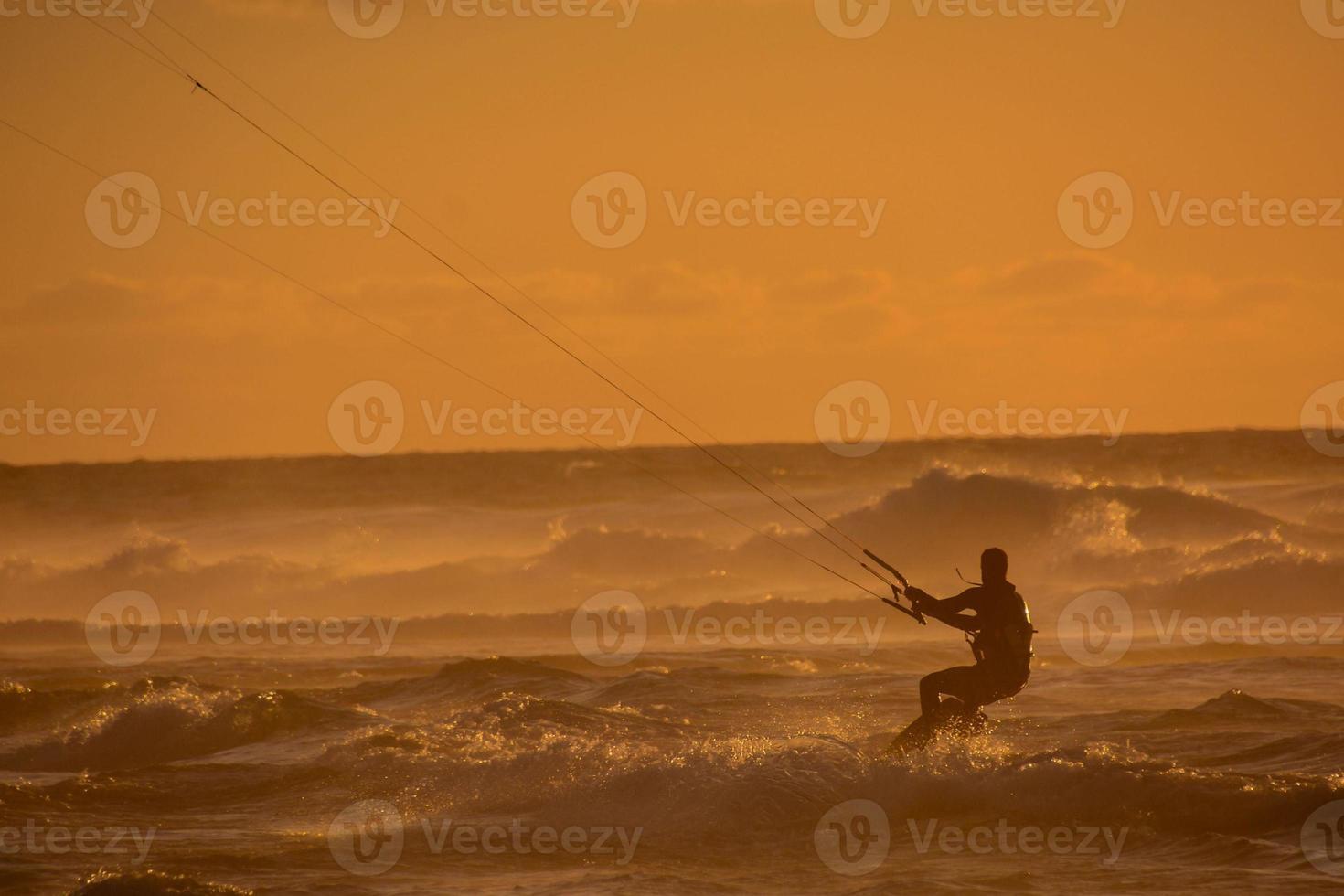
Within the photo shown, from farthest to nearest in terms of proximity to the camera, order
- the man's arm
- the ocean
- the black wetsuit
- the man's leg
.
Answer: the man's leg → the black wetsuit → the man's arm → the ocean

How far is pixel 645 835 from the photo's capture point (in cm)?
1199

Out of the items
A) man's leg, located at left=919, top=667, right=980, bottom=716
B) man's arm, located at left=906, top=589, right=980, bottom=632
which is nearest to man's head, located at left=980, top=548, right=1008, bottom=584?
man's arm, located at left=906, top=589, right=980, bottom=632

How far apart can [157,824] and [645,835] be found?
12.0ft

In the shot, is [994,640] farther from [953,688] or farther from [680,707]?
[680,707]

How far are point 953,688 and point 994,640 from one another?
0.51 m

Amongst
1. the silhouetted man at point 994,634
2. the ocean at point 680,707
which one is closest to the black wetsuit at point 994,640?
the silhouetted man at point 994,634

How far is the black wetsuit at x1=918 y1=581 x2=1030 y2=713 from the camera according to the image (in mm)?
12508

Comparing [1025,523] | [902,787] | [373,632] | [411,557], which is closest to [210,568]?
[411,557]

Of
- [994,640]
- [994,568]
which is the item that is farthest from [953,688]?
[994,568]

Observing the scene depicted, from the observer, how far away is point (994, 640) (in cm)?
1254

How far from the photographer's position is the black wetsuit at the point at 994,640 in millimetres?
12508

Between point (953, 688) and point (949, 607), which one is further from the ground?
point (949, 607)

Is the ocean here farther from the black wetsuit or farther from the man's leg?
the black wetsuit

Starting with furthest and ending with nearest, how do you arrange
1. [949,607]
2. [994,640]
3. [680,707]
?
[680,707] → [994,640] → [949,607]
